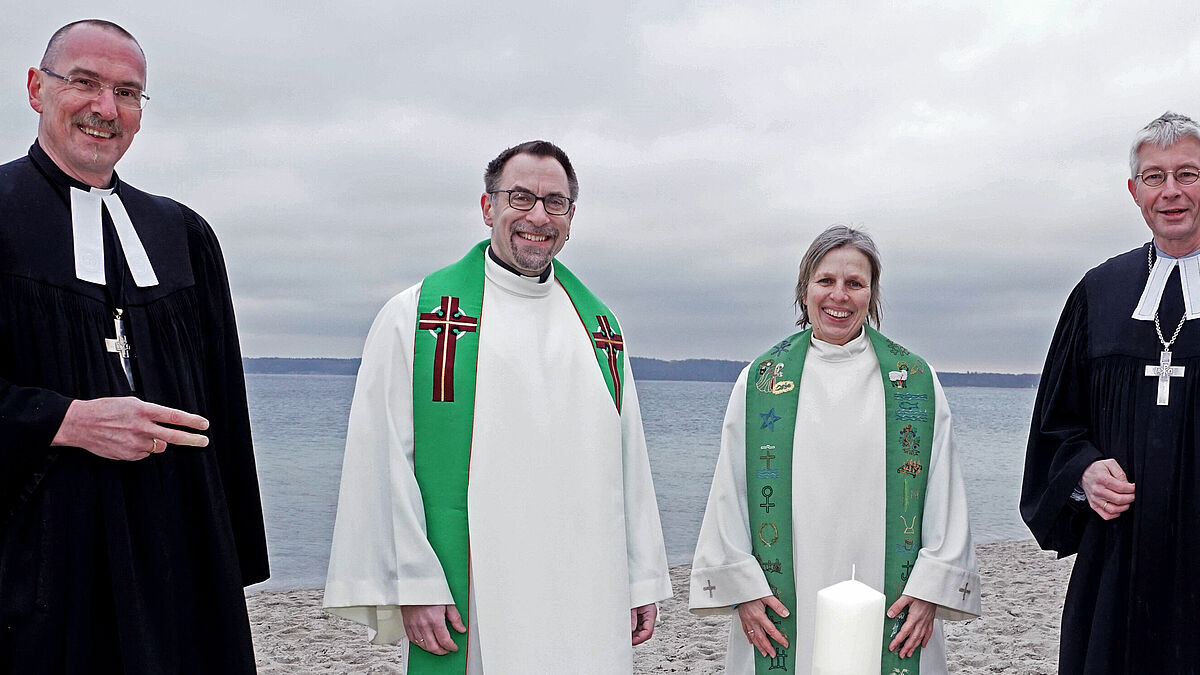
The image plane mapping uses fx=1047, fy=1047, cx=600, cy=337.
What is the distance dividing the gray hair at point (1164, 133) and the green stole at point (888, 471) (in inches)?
38.7

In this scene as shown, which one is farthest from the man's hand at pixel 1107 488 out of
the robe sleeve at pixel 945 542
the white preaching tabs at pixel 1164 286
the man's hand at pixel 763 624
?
the man's hand at pixel 763 624

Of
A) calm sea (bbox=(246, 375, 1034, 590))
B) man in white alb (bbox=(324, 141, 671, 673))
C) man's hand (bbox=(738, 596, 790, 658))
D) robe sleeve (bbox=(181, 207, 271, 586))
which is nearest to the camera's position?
robe sleeve (bbox=(181, 207, 271, 586))

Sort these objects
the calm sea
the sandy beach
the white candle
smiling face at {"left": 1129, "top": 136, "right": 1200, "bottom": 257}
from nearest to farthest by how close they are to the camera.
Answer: the white candle, smiling face at {"left": 1129, "top": 136, "right": 1200, "bottom": 257}, the sandy beach, the calm sea

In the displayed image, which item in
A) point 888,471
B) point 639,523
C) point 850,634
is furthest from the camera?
point 888,471

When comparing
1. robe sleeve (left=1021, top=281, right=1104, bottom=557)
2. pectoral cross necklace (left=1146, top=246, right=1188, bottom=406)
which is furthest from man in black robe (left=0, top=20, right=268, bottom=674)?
pectoral cross necklace (left=1146, top=246, right=1188, bottom=406)

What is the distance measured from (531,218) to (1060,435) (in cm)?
198

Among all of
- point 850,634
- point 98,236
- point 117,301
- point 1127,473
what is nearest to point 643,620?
point 1127,473

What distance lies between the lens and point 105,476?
263cm

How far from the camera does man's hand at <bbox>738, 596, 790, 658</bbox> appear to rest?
3.64m

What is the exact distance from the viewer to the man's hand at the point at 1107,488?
3.34m

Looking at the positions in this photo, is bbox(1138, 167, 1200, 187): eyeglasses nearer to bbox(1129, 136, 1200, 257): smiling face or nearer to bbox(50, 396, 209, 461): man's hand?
bbox(1129, 136, 1200, 257): smiling face

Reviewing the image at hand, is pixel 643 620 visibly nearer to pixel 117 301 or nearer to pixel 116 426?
pixel 116 426

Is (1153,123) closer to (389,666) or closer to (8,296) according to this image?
(8,296)

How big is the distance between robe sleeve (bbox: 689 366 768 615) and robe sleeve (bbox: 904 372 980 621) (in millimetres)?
552
